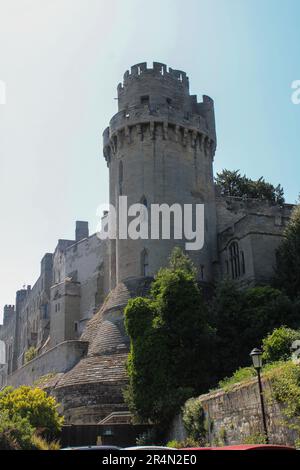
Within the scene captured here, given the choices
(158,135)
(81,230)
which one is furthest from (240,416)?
(81,230)

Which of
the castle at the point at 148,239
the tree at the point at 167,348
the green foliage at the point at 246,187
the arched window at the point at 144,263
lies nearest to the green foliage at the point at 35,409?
the tree at the point at 167,348

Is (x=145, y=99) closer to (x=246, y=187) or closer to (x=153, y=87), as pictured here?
(x=153, y=87)

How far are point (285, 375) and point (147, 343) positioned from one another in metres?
11.3

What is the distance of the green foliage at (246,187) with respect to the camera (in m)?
52.3

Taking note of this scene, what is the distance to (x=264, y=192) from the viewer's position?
52.8 meters

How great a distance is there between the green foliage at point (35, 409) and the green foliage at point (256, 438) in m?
8.32

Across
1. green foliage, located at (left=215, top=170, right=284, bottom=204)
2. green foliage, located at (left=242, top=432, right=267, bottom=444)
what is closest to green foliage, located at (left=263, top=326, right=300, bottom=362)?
green foliage, located at (left=242, top=432, right=267, bottom=444)

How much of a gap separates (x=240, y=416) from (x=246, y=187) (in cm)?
3624

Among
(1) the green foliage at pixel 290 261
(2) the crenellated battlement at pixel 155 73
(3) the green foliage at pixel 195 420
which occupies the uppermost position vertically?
(2) the crenellated battlement at pixel 155 73

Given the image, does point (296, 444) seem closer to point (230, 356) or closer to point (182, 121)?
point (230, 356)

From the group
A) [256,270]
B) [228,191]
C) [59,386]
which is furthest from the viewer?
[228,191]

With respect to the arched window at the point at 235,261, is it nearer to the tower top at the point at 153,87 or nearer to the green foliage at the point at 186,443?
the tower top at the point at 153,87

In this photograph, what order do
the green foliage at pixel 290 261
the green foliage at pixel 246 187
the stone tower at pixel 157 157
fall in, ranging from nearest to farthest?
the green foliage at pixel 290 261, the stone tower at pixel 157 157, the green foliage at pixel 246 187
